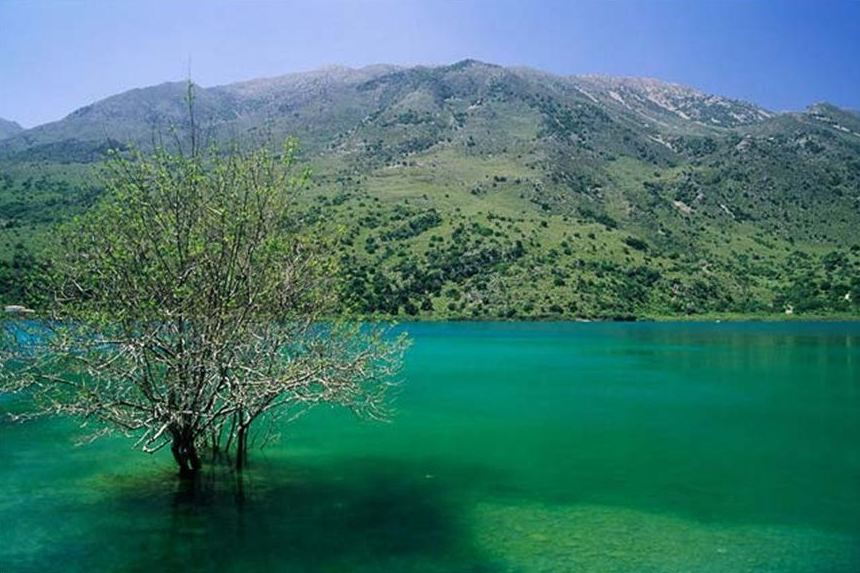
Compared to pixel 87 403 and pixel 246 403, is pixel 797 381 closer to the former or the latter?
pixel 246 403

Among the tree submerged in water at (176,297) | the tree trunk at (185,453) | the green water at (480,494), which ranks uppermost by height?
the tree submerged in water at (176,297)

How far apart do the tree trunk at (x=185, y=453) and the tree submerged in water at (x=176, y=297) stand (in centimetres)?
12

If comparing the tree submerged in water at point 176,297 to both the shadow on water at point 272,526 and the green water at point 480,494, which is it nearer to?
the shadow on water at point 272,526

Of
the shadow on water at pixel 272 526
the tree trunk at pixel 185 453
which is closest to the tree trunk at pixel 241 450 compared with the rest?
the shadow on water at pixel 272 526

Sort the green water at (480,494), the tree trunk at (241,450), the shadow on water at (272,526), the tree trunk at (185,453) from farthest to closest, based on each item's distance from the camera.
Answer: the tree trunk at (241,450), the tree trunk at (185,453), the green water at (480,494), the shadow on water at (272,526)

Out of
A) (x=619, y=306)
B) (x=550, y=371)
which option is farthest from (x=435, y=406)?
(x=619, y=306)

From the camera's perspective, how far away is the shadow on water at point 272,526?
1950 centimetres

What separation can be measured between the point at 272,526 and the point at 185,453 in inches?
230

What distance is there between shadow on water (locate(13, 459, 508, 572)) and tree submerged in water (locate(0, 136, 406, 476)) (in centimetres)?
260

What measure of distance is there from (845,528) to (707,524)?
175 inches

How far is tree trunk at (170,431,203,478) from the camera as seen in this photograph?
25.4 m

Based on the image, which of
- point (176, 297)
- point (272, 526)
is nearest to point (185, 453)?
point (272, 526)

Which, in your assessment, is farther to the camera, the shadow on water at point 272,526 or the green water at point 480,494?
the green water at point 480,494

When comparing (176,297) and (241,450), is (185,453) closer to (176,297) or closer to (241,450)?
(241,450)
